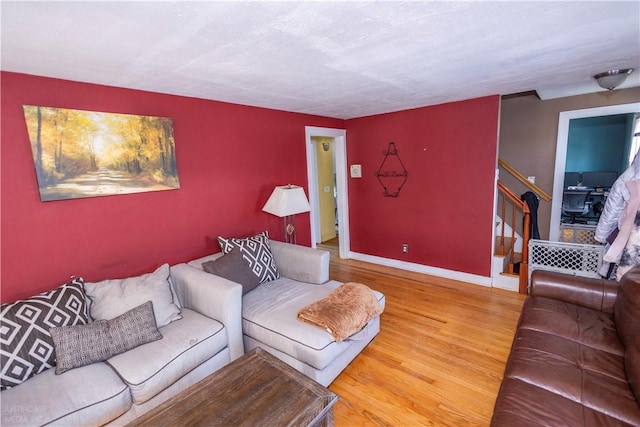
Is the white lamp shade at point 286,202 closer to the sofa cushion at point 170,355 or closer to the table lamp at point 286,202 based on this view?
the table lamp at point 286,202

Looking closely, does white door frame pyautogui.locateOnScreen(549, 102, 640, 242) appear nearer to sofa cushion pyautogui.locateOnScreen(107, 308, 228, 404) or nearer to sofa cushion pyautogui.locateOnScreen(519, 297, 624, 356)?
sofa cushion pyautogui.locateOnScreen(519, 297, 624, 356)

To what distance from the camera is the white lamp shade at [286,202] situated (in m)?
2.93

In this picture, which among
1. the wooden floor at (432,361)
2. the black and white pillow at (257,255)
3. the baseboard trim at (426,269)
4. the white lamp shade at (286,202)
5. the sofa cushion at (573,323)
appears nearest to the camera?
the sofa cushion at (573,323)

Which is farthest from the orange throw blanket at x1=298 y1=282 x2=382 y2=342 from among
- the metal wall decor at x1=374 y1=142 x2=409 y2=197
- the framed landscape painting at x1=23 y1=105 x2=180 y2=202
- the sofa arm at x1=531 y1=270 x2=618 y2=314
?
the metal wall decor at x1=374 y1=142 x2=409 y2=197

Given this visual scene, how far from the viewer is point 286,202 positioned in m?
2.93

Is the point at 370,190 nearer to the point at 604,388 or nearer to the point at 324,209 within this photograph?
the point at 324,209

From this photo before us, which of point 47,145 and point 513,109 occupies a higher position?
point 513,109

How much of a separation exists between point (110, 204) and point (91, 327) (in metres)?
0.93

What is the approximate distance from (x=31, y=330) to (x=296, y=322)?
1.48m

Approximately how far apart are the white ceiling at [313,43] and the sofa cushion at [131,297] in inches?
55.2

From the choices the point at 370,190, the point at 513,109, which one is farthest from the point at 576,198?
the point at 370,190

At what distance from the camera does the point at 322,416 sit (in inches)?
52.4

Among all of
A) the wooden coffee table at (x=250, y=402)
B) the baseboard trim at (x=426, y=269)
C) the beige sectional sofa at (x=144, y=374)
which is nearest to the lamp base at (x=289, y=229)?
the beige sectional sofa at (x=144, y=374)

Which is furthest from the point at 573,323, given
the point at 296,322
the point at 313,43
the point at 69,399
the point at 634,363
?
the point at 69,399
